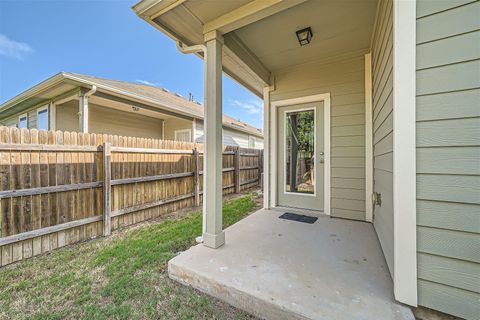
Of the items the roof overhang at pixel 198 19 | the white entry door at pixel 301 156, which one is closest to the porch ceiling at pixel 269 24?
the roof overhang at pixel 198 19

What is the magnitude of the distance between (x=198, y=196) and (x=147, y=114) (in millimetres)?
4224

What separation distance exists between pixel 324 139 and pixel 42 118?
792 cm

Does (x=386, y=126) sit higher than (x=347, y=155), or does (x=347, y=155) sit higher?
(x=386, y=126)

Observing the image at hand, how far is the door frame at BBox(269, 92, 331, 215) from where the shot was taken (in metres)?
3.24

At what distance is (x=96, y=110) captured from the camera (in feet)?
20.1

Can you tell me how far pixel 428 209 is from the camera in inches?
47.3

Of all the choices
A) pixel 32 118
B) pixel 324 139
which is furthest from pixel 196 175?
pixel 32 118

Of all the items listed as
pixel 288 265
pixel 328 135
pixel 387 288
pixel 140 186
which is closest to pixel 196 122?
pixel 140 186

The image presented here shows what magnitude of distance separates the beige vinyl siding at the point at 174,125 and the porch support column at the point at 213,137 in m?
5.76

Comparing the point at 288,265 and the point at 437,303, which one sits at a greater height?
the point at 437,303

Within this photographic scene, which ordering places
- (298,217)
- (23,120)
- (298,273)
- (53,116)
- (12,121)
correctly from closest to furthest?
1. (298,273)
2. (298,217)
3. (53,116)
4. (23,120)
5. (12,121)

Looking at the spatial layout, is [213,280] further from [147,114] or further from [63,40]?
[63,40]

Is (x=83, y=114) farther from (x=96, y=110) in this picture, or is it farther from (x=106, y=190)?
(x=106, y=190)

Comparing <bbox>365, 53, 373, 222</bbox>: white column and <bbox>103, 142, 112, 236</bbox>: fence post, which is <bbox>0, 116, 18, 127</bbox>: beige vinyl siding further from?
<bbox>365, 53, 373, 222</bbox>: white column
